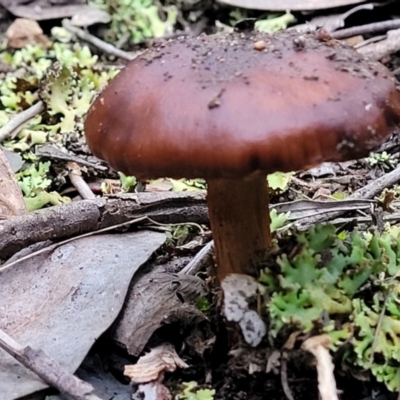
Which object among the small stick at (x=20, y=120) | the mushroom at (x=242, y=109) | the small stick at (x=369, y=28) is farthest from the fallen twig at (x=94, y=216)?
the small stick at (x=369, y=28)

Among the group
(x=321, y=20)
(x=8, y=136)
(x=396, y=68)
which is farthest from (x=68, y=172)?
(x=321, y=20)

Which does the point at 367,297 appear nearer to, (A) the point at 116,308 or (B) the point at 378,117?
(B) the point at 378,117

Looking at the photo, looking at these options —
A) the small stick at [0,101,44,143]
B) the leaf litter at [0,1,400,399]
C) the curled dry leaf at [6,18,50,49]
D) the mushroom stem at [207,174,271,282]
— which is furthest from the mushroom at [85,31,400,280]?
the curled dry leaf at [6,18,50,49]

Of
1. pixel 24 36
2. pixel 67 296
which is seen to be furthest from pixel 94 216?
pixel 24 36

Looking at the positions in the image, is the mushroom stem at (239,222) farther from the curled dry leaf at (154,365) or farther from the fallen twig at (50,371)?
the fallen twig at (50,371)

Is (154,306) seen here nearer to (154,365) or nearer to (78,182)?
(154,365)

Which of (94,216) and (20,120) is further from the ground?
(94,216)
